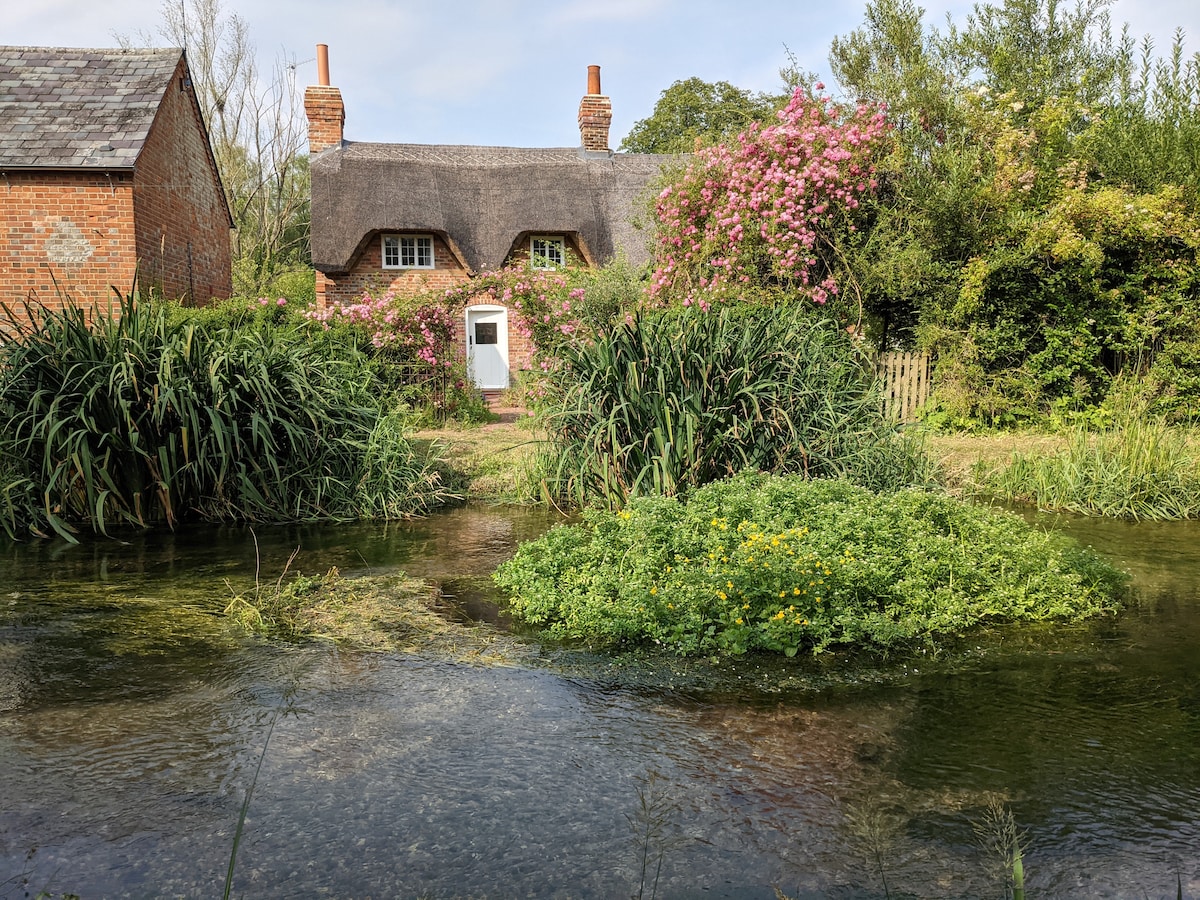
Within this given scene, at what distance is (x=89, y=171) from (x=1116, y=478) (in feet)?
46.5

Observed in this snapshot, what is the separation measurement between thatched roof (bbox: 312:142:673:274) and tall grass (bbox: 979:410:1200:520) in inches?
548

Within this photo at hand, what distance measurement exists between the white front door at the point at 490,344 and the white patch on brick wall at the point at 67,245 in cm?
907

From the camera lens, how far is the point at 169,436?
7.14 meters

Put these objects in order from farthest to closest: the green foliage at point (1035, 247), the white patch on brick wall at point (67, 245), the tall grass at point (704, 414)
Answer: the white patch on brick wall at point (67, 245)
the green foliage at point (1035, 247)
the tall grass at point (704, 414)

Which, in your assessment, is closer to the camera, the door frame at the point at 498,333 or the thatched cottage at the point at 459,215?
the thatched cottage at the point at 459,215

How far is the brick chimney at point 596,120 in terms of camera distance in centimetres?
2416

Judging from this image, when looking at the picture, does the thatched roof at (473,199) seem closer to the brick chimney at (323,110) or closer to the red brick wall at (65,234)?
the brick chimney at (323,110)

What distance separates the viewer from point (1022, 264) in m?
12.0

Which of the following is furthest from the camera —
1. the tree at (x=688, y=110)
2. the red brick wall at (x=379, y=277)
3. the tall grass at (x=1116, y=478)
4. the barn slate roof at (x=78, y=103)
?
the tree at (x=688, y=110)

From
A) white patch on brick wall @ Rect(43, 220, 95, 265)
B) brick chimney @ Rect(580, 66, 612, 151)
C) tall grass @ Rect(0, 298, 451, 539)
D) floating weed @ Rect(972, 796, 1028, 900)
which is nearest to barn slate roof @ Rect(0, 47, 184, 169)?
white patch on brick wall @ Rect(43, 220, 95, 265)

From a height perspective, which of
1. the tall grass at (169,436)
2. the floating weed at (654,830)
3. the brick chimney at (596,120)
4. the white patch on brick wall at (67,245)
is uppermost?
the brick chimney at (596,120)

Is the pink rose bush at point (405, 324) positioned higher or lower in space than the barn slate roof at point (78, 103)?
lower

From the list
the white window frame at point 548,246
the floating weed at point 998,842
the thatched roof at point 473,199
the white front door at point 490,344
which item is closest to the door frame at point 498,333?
the white front door at point 490,344

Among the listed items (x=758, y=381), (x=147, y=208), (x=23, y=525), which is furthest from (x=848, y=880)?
(x=147, y=208)
